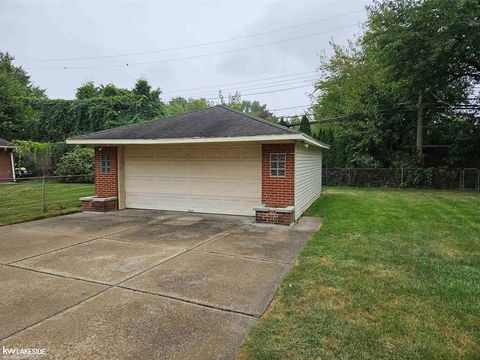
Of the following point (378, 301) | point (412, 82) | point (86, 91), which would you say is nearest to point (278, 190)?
point (378, 301)

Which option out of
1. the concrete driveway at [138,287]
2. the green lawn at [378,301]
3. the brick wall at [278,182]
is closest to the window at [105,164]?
the concrete driveway at [138,287]

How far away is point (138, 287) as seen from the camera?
384 cm

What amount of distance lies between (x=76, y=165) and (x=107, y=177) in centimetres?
971

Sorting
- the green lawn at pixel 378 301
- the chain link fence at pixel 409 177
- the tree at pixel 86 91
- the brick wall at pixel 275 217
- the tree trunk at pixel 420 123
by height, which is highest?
the tree at pixel 86 91

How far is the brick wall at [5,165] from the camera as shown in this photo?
19375 mm

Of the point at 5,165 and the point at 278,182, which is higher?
the point at 5,165

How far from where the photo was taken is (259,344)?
2652 millimetres

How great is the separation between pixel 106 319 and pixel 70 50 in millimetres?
34951

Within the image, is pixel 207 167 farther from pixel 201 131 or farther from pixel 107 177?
pixel 107 177

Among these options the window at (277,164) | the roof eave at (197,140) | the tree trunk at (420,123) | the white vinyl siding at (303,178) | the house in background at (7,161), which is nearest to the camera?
the roof eave at (197,140)

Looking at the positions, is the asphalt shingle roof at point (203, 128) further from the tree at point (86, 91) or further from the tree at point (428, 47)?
the tree at point (86, 91)

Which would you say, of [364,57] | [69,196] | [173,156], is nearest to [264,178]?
[173,156]

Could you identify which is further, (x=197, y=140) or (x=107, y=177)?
(x=107, y=177)

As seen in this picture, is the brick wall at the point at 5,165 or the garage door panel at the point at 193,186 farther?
the brick wall at the point at 5,165
